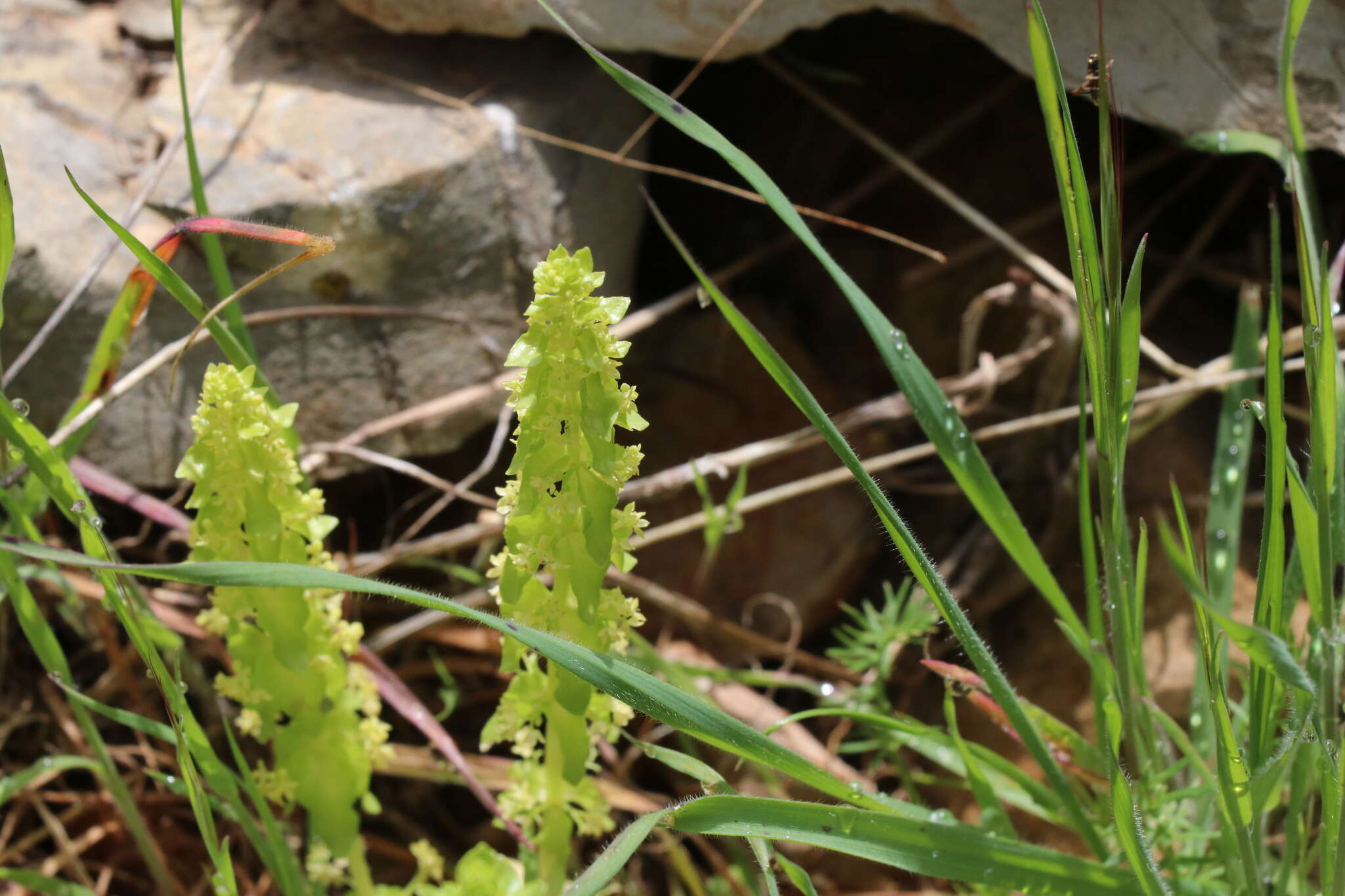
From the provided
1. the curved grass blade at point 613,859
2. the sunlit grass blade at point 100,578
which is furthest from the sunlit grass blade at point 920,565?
the sunlit grass blade at point 100,578

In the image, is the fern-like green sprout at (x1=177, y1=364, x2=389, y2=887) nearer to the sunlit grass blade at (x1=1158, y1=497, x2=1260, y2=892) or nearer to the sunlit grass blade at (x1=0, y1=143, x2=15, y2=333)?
the sunlit grass blade at (x1=0, y1=143, x2=15, y2=333)

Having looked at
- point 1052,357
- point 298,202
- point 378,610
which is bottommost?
point 378,610

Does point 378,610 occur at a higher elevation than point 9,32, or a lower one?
lower

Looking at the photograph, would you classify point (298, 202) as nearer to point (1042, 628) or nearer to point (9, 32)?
point (9, 32)

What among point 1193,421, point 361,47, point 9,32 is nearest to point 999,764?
point 1193,421

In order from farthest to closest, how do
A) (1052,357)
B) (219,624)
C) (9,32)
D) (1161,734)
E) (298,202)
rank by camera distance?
(9,32), (1052,357), (298,202), (1161,734), (219,624)

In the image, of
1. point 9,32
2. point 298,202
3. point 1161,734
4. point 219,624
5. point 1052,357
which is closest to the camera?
point 219,624

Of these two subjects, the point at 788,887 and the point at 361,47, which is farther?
the point at 361,47
